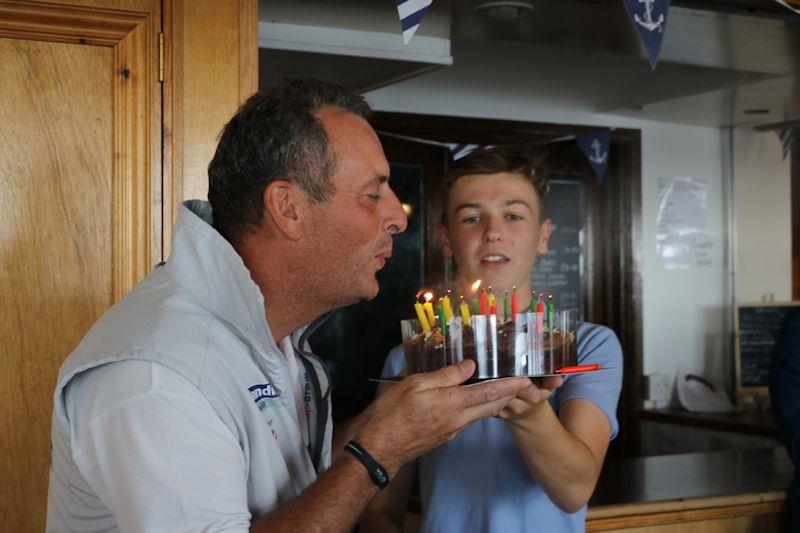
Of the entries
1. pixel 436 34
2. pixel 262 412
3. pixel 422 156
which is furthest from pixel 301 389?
pixel 422 156

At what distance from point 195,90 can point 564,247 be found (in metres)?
3.49

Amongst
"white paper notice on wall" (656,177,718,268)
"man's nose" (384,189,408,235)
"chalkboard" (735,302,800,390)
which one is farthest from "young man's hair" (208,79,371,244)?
"chalkboard" (735,302,800,390)

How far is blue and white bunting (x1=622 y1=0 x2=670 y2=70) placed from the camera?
7.89 feet

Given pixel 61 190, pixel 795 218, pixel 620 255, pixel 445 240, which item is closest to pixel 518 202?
pixel 445 240

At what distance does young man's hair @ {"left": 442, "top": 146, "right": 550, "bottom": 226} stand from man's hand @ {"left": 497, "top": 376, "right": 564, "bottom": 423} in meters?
0.59

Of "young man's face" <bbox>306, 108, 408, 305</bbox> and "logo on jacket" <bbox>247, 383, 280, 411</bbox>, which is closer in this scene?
"logo on jacket" <bbox>247, 383, 280, 411</bbox>

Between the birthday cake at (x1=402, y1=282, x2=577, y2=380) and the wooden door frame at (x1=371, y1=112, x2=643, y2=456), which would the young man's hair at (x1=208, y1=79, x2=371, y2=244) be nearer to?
the birthday cake at (x1=402, y1=282, x2=577, y2=380)

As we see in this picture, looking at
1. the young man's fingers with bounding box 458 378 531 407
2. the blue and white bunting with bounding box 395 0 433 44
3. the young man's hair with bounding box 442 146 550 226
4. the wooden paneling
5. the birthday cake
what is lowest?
the young man's fingers with bounding box 458 378 531 407

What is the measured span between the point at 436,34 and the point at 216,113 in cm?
162

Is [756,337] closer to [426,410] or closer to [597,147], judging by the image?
[597,147]

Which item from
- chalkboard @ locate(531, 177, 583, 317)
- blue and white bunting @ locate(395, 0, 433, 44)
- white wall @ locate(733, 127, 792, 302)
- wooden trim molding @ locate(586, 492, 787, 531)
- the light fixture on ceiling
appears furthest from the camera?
white wall @ locate(733, 127, 792, 302)

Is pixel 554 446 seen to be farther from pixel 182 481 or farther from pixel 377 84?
pixel 377 84

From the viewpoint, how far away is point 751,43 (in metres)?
3.44

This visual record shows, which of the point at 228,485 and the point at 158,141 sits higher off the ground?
the point at 158,141
